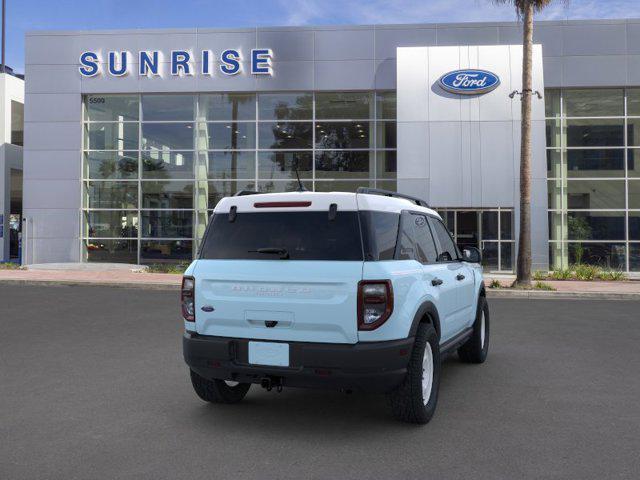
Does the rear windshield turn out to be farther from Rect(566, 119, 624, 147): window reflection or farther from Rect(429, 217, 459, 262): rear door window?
Rect(566, 119, 624, 147): window reflection

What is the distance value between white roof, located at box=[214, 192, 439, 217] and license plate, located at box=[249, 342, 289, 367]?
1.09m

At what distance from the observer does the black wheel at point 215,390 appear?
A: 5.33 m

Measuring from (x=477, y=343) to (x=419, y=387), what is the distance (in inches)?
108

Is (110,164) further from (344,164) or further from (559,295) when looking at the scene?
(559,295)

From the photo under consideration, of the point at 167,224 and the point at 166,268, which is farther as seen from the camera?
the point at 167,224

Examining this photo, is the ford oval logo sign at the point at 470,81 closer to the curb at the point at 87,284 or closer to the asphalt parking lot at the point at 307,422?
the curb at the point at 87,284

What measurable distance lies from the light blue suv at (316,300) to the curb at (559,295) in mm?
11989

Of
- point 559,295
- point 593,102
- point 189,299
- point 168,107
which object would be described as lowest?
point 559,295

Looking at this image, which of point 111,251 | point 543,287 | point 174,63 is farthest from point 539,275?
point 111,251

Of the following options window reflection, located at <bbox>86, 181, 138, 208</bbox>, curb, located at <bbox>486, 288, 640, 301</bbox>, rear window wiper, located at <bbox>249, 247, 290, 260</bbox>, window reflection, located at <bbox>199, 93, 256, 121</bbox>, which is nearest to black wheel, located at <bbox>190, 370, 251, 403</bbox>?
rear window wiper, located at <bbox>249, 247, 290, 260</bbox>

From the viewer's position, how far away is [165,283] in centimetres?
1853

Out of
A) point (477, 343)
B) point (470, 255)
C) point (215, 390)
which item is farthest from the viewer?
point (477, 343)

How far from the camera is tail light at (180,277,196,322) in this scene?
16.1 feet

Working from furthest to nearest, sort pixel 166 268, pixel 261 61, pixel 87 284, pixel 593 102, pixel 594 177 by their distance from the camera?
pixel 261 61, pixel 593 102, pixel 594 177, pixel 166 268, pixel 87 284
